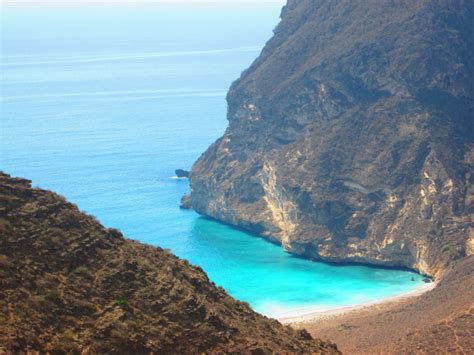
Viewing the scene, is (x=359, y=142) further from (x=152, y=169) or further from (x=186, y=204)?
(x=152, y=169)

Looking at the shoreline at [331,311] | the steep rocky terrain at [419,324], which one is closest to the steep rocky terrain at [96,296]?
the steep rocky terrain at [419,324]

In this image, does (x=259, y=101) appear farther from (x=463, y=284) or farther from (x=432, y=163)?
(x=463, y=284)

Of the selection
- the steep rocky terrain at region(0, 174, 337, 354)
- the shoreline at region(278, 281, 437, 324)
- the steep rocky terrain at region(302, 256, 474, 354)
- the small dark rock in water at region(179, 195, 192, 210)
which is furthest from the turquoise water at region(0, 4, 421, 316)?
the steep rocky terrain at region(0, 174, 337, 354)

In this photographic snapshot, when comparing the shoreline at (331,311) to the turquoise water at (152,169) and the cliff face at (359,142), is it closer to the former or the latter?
the turquoise water at (152,169)

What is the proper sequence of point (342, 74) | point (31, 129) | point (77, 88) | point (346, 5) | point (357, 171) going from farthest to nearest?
point (77, 88), point (31, 129), point (346, 5), point (342, 74), point (357, 171)

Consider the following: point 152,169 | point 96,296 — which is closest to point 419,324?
point 96,296

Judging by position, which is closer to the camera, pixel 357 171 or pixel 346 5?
pixel 357 171

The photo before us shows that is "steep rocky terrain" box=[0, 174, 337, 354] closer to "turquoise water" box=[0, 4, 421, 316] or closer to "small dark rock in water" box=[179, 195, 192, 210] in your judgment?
"turquoise water" box=[0, 4, 421, 316]

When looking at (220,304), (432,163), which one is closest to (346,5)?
(432,163)

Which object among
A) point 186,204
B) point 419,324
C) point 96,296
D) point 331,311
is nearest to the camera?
point 96,296
